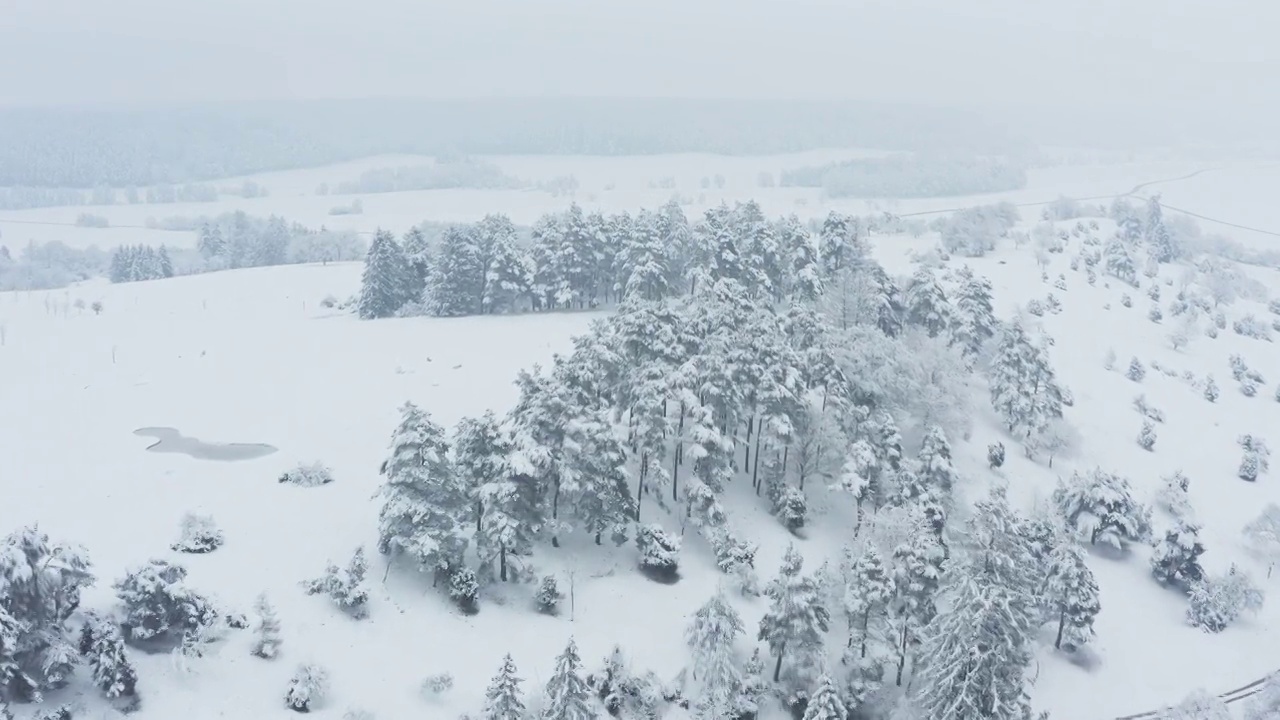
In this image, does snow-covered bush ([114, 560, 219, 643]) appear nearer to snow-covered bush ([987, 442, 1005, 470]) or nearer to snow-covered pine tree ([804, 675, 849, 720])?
snow-covered pine tree ([804, 675, 849, 720])

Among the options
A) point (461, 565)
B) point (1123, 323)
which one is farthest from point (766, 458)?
point (1123, 323)

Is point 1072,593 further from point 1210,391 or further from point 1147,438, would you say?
point 1210,391

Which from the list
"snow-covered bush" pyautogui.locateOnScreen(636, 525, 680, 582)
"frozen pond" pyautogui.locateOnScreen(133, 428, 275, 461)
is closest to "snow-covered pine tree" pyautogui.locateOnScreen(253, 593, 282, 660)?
"frozen pond" pyautogui.locateOnScreen(133, 428, 275, 461)

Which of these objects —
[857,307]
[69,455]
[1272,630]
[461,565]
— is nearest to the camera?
[461,565]

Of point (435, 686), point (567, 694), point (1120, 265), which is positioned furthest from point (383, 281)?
point (1120, 265)

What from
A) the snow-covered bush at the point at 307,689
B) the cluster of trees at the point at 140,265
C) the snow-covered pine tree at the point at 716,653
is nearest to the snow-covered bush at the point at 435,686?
the snow-covered bush at the point at 307,689

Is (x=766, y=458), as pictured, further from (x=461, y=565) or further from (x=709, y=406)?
(x=461, y=565)

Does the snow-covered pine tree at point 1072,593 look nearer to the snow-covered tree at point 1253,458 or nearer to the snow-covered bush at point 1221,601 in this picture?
the snow-covered bush at point 1221,601
